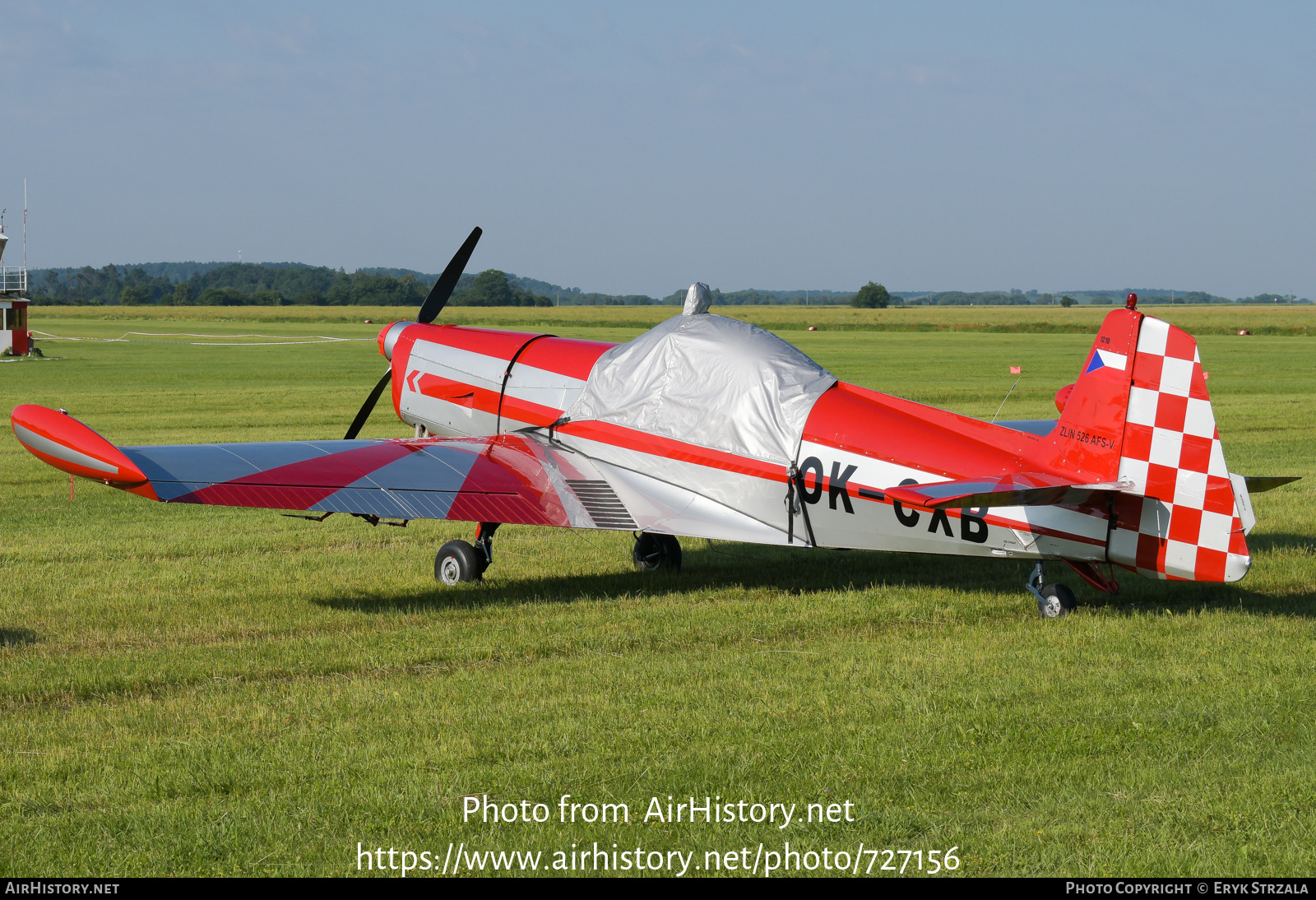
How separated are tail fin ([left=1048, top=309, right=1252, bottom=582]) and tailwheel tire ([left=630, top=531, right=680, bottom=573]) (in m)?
3.88

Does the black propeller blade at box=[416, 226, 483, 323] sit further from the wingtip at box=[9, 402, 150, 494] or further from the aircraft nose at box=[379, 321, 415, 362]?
the wingtip at box=[9, 402, 150, 494]

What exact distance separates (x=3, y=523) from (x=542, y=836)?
32.0ft

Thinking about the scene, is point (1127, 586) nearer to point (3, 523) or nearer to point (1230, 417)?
point (3, 523)

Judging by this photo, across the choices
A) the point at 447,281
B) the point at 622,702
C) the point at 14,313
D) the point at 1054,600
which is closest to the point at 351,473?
the point at 622,702

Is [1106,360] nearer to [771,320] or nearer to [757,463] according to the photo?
[757,463]

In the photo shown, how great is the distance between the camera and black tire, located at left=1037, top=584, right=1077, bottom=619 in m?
7.86

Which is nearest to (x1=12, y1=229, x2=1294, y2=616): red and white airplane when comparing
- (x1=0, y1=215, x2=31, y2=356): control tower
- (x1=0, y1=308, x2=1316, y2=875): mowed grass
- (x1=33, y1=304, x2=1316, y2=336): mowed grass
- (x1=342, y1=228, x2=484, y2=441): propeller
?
(x1=0, y1=308, x2=1316, y2=875): mowed grass

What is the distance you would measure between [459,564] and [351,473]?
127 cm

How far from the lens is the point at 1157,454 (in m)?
6.97

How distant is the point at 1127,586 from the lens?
Answer: 29.3 ft

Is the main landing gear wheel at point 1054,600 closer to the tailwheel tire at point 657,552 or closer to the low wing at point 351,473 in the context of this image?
the low wing at point 351,473

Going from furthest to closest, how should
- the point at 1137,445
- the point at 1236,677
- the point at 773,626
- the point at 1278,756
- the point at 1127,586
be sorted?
the point at 1127,586, the point at 773,626, the point at 1137,445, the point at 1236,677, the point at 1278,756

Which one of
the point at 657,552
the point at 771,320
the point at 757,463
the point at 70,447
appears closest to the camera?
the point at 70,447
